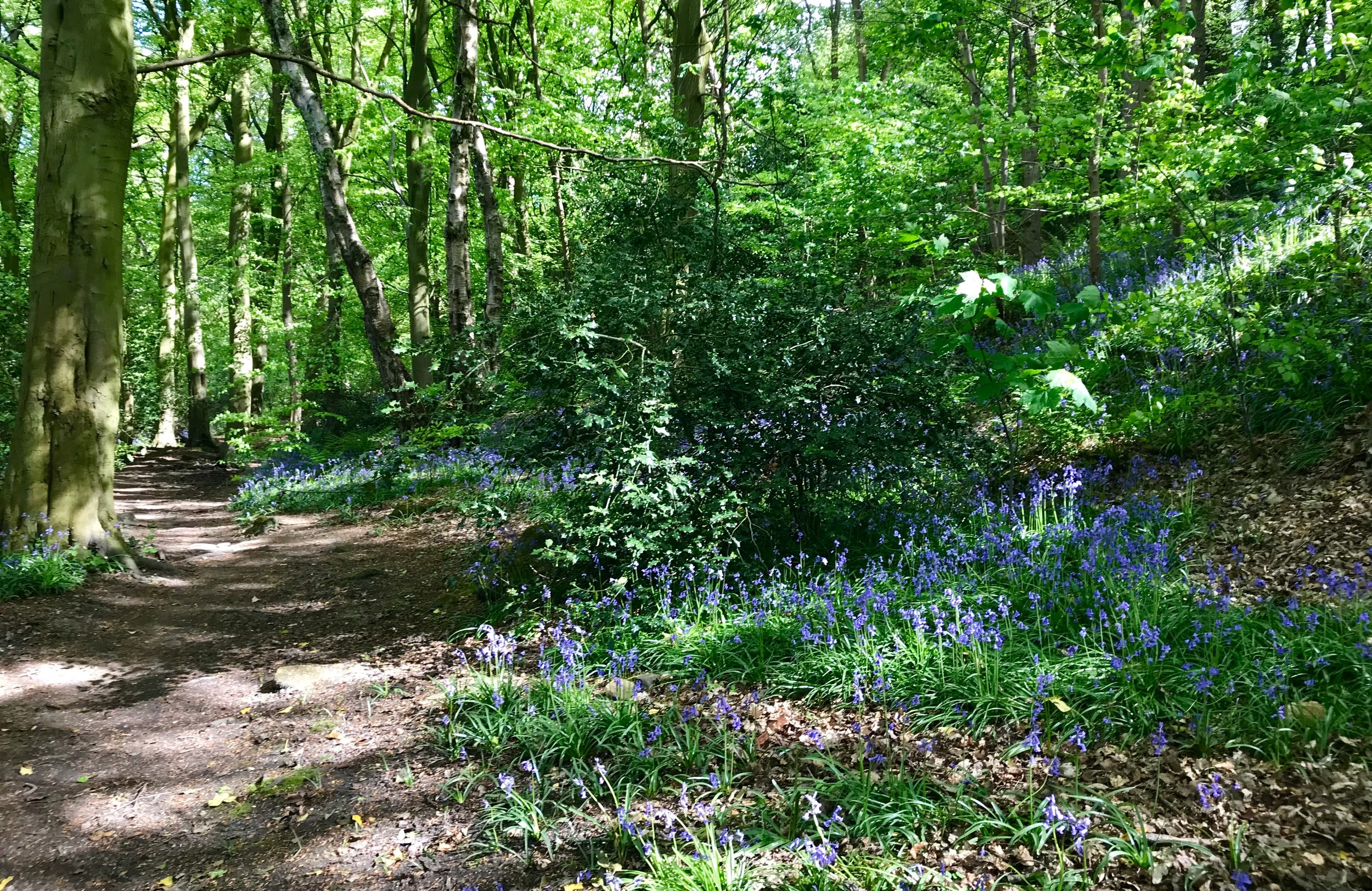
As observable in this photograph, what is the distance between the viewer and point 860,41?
1897 centimetres

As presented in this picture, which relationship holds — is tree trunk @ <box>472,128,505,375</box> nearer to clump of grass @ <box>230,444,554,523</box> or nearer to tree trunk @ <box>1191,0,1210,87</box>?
clump of grass @ <box>230,444,554,523</box>

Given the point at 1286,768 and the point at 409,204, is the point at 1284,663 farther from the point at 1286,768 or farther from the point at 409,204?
the point at 409,204

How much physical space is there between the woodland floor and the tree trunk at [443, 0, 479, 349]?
16.2 feet

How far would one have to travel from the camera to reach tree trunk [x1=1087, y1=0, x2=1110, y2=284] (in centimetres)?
673

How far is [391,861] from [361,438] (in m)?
14.4

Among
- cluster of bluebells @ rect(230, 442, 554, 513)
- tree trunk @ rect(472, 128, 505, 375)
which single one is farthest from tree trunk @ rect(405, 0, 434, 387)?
cluster of bluebells @ rect(230, 442, 554, 513)

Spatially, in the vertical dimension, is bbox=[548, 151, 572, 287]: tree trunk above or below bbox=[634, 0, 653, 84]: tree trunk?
below

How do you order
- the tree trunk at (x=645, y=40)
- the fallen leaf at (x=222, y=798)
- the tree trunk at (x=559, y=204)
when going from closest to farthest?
1. the fallen leaf at (x=222, y=798)
2. the tree trunk at (x=645, y=40)
3. the tree trunk at (x=559, y=204)

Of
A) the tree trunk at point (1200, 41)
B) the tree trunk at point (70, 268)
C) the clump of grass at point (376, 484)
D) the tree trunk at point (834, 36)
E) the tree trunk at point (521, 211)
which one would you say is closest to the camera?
the tree trunk at point (70, 268)

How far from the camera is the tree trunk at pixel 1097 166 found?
6727 millimetres

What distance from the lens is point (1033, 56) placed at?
9078 mm

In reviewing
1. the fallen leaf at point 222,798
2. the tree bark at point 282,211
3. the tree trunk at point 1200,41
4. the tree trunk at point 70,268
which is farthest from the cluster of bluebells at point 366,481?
the tree trunk at point 1200,41

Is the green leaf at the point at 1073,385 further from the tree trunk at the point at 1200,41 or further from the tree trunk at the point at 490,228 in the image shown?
the tree trunk at the point at 1200,41

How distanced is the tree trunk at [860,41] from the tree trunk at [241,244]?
13477 millimetres
